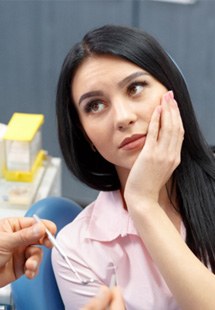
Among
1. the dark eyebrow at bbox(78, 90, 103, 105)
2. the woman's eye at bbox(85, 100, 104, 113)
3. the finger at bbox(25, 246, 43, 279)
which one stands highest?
the dark eyebrow at bbox(78, 90, 103, 105)

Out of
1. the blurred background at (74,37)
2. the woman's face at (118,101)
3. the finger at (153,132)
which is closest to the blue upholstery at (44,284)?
the woman's face at (118,101)

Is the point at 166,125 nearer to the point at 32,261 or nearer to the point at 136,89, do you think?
the point at 136,89

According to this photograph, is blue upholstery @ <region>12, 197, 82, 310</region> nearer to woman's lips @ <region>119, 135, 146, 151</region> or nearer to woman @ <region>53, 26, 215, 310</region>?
woman @ <region>53, 26, 215, 310</region>

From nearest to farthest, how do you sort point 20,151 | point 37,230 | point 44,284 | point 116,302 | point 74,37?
point 116,302
point 37,230
point 44,284
point 20,151
point 74,37

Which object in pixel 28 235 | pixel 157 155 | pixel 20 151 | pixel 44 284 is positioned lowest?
pixel 44 284

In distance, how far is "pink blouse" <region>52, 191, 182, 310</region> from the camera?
1.27 meters

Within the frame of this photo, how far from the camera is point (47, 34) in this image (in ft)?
8.26

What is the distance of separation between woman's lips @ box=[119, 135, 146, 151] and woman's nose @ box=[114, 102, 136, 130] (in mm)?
35

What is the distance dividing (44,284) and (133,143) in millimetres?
417

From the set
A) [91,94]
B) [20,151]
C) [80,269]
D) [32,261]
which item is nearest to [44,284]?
[80,269]

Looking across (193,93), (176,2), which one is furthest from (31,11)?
(193,93)

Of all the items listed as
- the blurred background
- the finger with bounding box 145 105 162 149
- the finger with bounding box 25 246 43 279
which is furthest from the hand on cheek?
the blurred background

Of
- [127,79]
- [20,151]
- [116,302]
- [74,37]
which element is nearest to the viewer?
[116,302]

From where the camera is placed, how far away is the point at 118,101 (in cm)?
122
